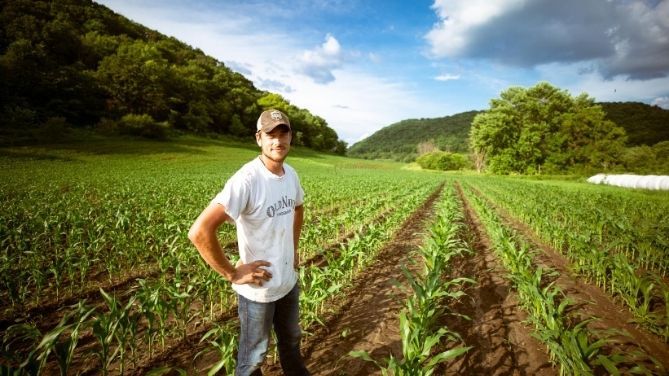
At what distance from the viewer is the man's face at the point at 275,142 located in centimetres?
214

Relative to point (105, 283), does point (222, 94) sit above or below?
above

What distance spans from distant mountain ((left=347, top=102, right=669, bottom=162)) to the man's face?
85.4 m

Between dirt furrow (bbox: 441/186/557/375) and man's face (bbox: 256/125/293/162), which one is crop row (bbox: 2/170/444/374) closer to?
man's face (bbox: 256/125/293/162)

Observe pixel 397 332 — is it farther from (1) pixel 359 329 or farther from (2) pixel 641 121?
(2) pixel 641 121

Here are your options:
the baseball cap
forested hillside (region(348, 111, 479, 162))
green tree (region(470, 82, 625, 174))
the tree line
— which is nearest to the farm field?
the baseball cap

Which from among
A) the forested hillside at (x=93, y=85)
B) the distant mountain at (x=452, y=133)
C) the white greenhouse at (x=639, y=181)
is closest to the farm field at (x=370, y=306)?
the white greenhouse at (x=639, y=181)

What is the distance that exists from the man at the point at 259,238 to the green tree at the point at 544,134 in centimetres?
5506

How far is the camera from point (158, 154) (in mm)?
35281

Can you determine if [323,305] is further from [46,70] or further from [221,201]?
[46,70]

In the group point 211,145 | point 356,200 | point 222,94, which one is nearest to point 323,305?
point 356,200

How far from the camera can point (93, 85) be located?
43.0 meters

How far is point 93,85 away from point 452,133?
14735 centimetres

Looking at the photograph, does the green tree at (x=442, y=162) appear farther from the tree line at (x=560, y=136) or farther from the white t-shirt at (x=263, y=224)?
the white t-shirt at (x=263, y=224)

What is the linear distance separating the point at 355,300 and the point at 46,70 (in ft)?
174
